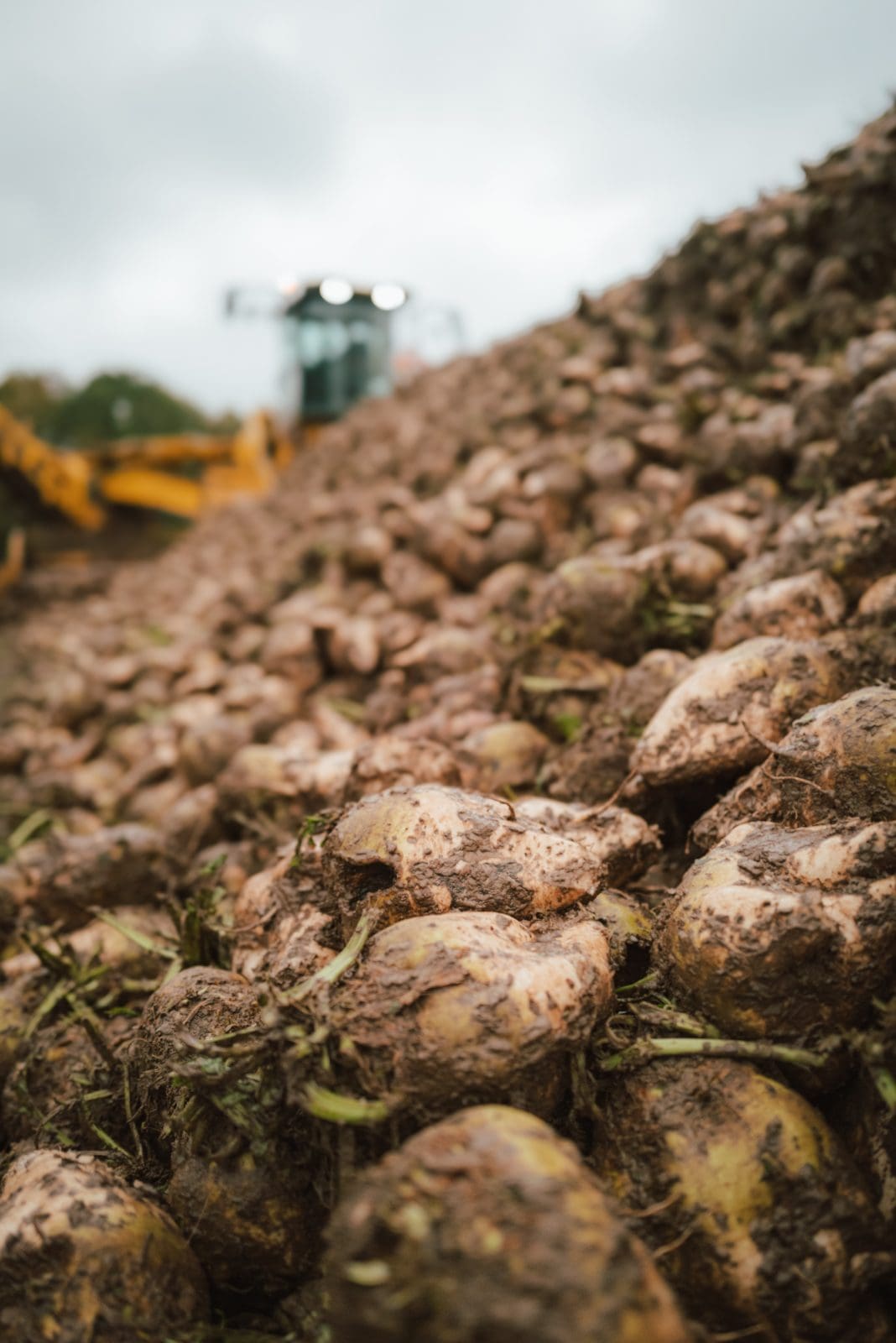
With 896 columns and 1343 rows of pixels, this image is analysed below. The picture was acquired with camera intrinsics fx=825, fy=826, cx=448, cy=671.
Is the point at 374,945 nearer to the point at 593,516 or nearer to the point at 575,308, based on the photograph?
the point at 593,516

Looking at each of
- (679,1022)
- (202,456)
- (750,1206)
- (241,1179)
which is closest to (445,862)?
(679,1022)

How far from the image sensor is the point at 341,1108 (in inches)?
49.3

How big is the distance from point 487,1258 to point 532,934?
26.6 inches

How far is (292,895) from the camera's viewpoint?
6.36ft

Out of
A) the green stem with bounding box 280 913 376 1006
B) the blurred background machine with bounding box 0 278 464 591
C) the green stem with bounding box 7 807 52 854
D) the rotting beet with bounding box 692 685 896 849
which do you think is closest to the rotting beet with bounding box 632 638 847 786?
the rotting beet with bounding box 692 685 896 849

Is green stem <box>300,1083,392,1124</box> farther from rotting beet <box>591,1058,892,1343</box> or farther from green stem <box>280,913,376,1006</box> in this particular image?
rotting beet <box>591,1058,892,1343</box>

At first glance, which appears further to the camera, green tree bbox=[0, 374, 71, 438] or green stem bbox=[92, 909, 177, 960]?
green tree bbox=[0, 374, 71, 438]

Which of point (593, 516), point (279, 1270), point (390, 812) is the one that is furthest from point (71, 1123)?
point (593, 516)

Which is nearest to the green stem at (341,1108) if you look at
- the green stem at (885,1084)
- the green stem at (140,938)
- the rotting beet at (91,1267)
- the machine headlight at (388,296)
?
the rotting beet at (91,1267)

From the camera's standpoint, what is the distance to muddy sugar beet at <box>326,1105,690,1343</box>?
3.14ft

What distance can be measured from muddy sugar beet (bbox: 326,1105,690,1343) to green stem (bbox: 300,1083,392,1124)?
0.15 meters

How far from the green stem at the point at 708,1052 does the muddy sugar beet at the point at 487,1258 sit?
347 millimetres

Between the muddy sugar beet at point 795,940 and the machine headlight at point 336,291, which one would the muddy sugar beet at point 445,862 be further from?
the machine headlight at point 336,291

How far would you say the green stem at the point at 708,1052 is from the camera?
135cm
